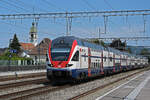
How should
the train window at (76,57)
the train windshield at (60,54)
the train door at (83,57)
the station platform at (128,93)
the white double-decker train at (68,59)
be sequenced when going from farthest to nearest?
the train door at (83,57), the train window at (76,57), the train windshield at (60,54), the white double-decker train at (68,59), the station platform at (128,93)

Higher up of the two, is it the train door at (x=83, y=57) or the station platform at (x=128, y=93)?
the train door at (x=83, y=57)

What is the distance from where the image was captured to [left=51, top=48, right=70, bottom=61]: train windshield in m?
18.3

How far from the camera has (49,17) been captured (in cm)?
3048

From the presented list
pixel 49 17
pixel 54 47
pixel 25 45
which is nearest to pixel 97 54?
pixel 54 47

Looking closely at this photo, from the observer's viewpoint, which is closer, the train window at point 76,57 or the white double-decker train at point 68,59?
the white double-decker train at point 68,59

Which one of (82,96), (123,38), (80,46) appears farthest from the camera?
(123,38)

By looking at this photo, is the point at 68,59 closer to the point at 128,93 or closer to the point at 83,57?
the point at 83,57

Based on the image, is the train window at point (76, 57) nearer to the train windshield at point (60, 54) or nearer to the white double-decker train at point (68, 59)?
the white double-decker train at point (68, 59)

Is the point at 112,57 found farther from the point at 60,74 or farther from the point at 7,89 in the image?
the point at 7,89

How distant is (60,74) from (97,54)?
24.3ft

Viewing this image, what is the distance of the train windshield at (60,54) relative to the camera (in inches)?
720

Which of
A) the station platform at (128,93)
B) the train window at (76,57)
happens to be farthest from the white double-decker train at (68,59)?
the station platform at (128,93)

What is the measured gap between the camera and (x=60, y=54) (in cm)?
1850

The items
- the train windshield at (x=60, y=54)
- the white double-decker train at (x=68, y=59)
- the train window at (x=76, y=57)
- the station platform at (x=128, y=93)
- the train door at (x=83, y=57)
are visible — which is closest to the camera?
the station platform at (x=128, y=93)
